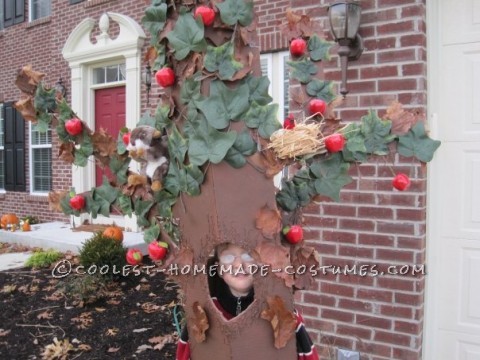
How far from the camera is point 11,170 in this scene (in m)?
9.68

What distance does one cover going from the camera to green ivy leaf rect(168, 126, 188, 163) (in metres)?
1.49

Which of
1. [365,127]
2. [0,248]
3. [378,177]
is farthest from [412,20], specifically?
[0,248]

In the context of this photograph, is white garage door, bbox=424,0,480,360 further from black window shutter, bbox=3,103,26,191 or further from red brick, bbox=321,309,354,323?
black window shutter, bbox=3,103,26,191

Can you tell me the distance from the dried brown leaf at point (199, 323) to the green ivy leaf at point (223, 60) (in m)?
0.78

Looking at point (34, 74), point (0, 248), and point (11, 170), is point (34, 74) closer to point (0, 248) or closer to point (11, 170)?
point (0, 248)

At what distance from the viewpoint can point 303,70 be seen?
67.3 inches

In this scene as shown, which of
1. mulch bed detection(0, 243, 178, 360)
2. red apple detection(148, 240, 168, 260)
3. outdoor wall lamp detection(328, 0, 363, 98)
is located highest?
outdoor wall lamp detection(328, 0, 363, 98)

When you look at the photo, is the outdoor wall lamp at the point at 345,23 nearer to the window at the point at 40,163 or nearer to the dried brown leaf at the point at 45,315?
the dried brown leaf at the point at 45,315

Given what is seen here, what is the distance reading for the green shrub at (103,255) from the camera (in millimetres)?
4926

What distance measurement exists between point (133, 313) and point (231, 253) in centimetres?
320

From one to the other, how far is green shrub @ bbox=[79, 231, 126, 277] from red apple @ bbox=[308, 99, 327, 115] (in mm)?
3763

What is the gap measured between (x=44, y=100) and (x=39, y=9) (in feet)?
29.3

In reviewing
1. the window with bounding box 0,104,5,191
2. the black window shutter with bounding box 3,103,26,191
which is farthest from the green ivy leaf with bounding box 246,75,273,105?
the window with bounding box 0,104,5,191

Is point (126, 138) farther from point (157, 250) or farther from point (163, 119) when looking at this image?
point (157, 250)
